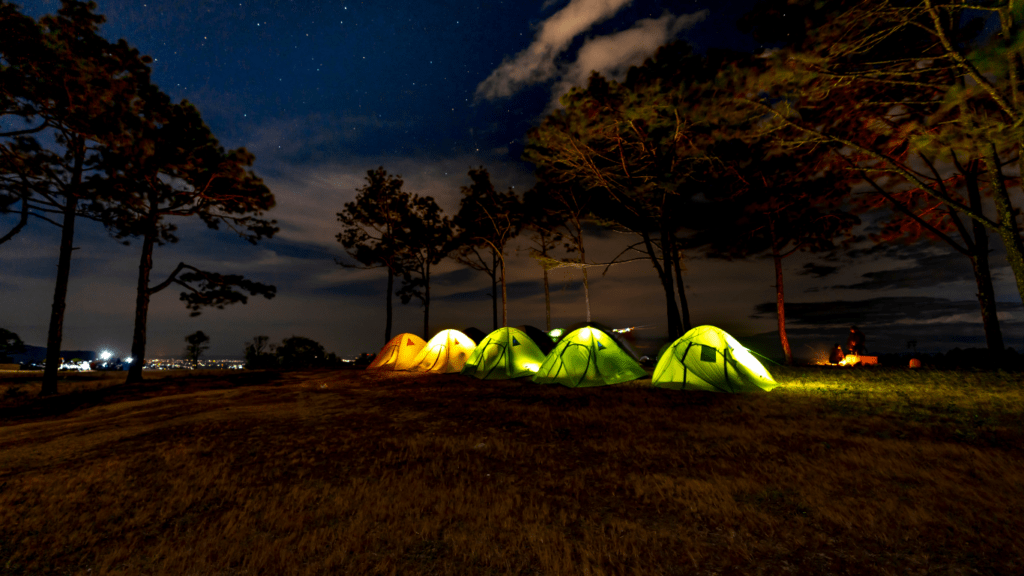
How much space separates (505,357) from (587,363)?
3286mm

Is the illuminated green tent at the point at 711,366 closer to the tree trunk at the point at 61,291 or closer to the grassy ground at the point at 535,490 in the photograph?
the grassy ground at the point at 535,490

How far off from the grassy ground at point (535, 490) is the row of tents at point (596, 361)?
1.55 m

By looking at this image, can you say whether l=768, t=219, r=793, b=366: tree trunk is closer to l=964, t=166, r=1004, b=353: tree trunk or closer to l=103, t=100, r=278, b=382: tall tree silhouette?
l=964, t=166, r=1004, b=353: tree trunk

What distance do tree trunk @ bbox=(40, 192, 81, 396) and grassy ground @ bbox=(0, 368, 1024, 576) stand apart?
258 inches

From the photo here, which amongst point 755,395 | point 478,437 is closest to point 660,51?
point 755,395

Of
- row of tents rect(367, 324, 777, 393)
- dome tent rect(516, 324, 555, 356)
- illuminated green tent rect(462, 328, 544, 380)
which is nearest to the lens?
row of tents rect(367, 324, 777, 393)

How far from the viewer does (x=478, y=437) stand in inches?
244

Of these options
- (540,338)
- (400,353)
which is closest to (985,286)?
(540,338)

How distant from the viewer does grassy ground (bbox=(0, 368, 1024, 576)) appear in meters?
2.85

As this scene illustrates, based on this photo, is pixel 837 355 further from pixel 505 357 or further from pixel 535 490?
pixel 535 490

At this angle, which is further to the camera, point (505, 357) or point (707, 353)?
point (505, 357)

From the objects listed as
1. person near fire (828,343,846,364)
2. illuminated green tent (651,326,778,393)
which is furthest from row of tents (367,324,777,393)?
person near fire (828,343,846,364)

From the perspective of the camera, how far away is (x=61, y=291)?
1248 cm

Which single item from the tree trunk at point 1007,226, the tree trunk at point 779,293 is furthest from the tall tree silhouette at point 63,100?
the tree trunk at point 779,293
